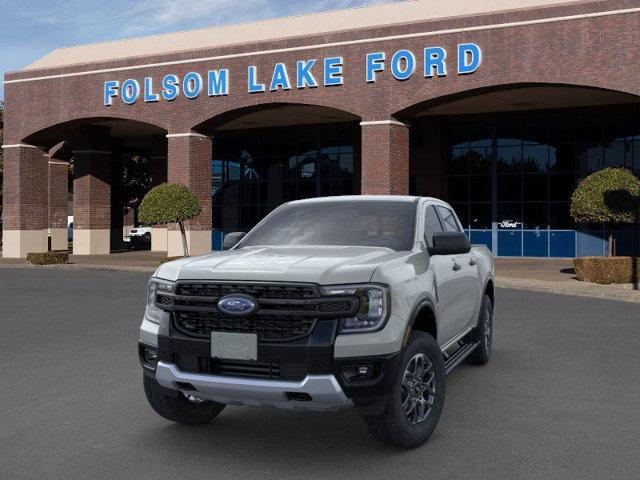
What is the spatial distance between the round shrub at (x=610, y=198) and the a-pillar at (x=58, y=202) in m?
29.1

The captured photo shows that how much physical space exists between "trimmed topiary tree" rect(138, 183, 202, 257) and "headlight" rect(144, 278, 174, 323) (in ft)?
76.0

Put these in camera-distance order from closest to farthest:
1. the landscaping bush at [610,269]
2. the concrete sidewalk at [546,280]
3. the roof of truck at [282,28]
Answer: the concrete sidewalk at [546,280] → the landscaping bush at [610,269] → the roof of truck at [282,28]

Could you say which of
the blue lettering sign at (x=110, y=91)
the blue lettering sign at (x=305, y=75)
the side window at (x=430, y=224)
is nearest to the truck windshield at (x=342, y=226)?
the side window at (x=430, y=224)

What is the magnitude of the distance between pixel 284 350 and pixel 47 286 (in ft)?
54.4

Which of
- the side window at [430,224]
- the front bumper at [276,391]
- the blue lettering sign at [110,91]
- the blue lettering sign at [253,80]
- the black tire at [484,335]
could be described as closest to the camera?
the front bumper at [276,391]

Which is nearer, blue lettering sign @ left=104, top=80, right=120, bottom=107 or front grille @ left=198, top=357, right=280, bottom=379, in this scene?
front grille @ left=198, top=357, right=280, bottom=379

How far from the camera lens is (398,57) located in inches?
1085

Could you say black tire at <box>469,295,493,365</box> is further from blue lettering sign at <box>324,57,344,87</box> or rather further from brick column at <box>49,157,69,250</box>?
brick column at <box>49,157,69,250</box>

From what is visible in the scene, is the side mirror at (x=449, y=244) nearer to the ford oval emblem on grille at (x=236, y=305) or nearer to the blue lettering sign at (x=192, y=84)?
the ford oval emblem on grille at (x=236, y=305)

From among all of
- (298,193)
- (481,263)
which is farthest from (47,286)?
(298,193)

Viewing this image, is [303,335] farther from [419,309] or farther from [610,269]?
[610,269]

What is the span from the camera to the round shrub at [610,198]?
2106cm

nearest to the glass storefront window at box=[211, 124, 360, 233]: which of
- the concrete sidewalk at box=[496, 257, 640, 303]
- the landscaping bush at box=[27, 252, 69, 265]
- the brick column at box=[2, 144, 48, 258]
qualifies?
the brick column at box=[2, 144, 48, 258]

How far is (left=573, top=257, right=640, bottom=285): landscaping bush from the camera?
65.4ft
